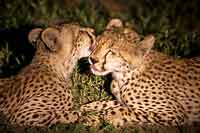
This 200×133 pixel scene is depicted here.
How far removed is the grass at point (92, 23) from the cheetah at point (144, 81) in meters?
0.20

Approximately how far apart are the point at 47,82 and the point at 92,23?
9.92ft

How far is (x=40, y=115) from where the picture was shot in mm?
7398

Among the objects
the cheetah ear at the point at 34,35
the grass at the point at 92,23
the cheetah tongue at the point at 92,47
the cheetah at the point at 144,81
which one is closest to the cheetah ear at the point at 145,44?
the cheetah at the point at 144,81

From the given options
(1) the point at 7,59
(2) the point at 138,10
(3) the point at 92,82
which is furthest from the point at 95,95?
(2) the point at 138,10

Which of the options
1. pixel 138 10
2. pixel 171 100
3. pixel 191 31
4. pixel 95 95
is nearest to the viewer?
pixel 171 100

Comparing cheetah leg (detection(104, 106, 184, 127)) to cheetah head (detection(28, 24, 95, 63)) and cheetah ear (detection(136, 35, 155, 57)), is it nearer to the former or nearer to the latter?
cheetah ear (detection(136, 35, 155, 57))

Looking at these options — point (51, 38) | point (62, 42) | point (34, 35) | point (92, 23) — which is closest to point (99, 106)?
point (62, 42)

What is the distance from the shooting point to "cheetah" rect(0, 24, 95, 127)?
7.44 m

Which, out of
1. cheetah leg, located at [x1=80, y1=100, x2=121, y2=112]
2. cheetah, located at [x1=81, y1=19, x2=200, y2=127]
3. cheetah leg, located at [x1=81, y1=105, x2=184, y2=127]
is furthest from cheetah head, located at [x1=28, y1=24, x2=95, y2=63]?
Result: cheetah leg, located at [x1=81, y1=105, x2=184, y2=127]

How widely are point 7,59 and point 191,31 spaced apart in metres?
3.07

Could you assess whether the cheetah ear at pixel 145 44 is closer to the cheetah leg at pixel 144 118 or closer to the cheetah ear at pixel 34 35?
the cheetah leg at pixel 144 118

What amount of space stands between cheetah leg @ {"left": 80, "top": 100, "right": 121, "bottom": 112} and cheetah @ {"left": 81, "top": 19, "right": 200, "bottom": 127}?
0.09 metres

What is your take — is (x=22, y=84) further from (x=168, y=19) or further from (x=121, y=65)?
(x=168, y=19)

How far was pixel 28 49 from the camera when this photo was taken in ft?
31.5
